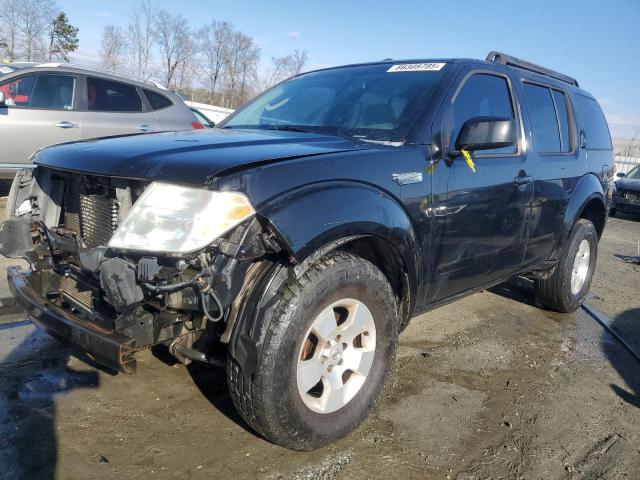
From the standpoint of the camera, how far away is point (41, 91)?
6871 mm

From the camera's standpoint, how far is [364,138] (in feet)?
9.71

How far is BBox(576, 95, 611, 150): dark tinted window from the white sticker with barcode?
213cm

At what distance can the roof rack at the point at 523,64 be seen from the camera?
3.96 meters

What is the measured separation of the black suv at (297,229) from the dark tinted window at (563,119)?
577mm

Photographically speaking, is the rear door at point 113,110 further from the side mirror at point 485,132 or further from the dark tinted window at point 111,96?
the side mirror at point 485,132

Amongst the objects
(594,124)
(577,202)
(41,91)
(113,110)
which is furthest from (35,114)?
(594,124)

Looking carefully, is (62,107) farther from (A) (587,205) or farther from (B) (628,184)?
(B) (628,184)

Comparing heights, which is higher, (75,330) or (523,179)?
(523,179)

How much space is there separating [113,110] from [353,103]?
5.07 m

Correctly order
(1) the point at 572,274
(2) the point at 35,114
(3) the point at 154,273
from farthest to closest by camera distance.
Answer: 1. (2) the point at 35,114
2. (1) the point at 572,274
3. (3) the point at 154,273

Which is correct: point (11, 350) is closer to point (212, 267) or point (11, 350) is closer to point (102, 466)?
point (102, 466)

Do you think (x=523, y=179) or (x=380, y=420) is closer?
(x=380, y=420)

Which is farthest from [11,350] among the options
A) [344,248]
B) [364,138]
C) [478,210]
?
[478,210]

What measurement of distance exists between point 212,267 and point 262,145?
2.51 ft
